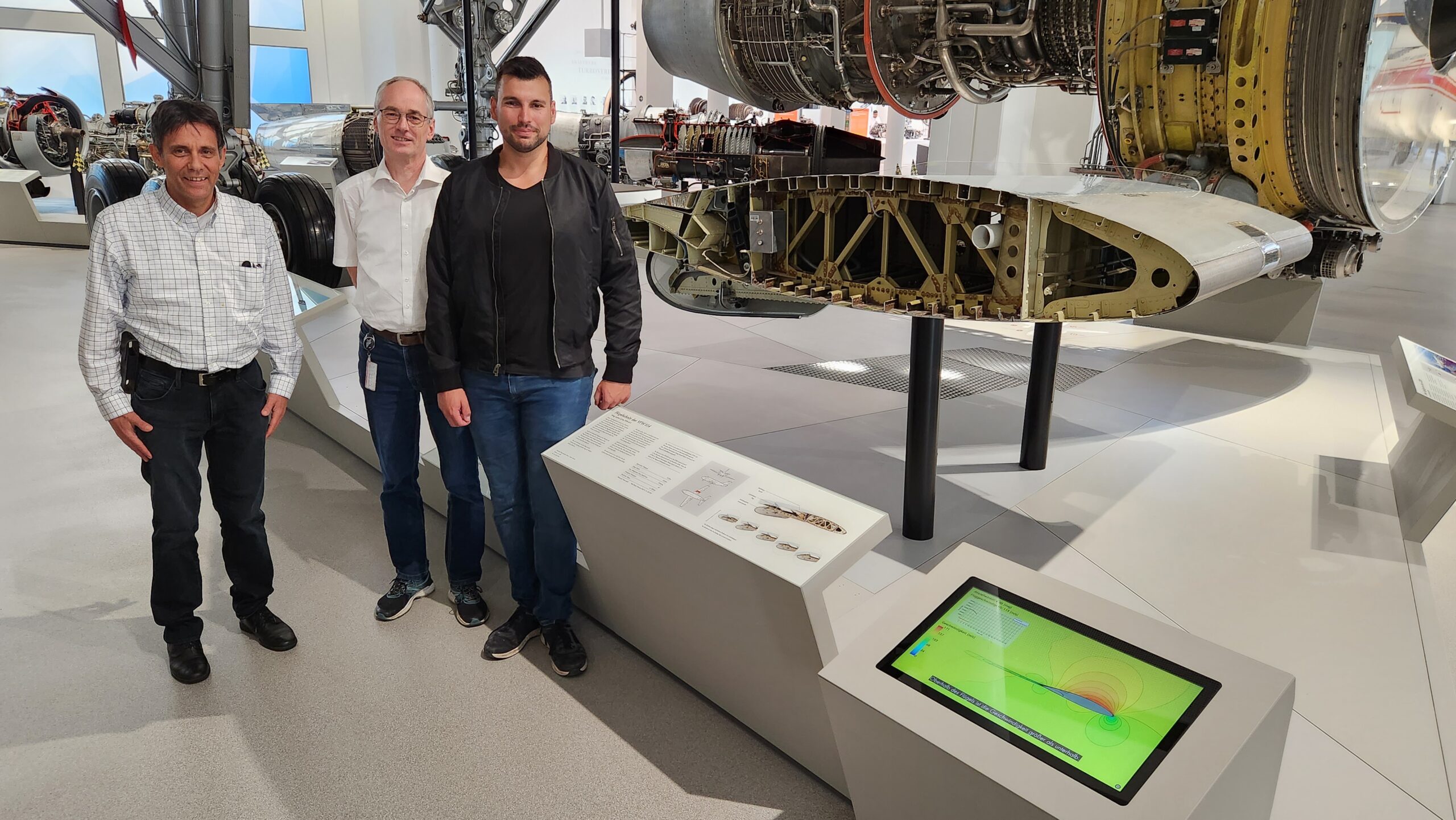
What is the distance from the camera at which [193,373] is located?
3.03 meters

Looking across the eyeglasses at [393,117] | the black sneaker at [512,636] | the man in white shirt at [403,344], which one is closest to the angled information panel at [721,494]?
the man in white shirt at [403,344]

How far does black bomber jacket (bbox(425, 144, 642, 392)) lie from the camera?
120 inches

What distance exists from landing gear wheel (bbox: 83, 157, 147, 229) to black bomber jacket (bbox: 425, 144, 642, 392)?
9.77 metres

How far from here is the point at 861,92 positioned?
19.6 ft

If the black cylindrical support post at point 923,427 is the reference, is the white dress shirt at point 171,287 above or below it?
above

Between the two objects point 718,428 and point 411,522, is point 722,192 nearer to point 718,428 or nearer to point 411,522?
point 718,428

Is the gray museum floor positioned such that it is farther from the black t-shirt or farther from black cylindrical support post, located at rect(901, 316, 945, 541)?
the black t-shirt

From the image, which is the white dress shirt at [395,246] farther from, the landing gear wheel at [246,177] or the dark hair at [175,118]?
the landing gear wheel at [246,177]

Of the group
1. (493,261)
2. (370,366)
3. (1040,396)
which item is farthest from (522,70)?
(1040,396)

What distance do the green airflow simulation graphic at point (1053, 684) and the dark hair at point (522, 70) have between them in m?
2.19

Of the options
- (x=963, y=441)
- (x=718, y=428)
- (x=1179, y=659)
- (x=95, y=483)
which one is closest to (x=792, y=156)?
A: (x=718, y=428)

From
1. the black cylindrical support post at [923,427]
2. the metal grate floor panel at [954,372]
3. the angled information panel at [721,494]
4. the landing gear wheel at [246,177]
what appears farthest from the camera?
the landing gear wheel at [246,177]

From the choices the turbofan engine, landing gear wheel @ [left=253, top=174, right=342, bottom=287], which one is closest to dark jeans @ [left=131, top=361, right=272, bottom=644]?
the turbofan engine

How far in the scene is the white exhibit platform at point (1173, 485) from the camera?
3.06 metres
